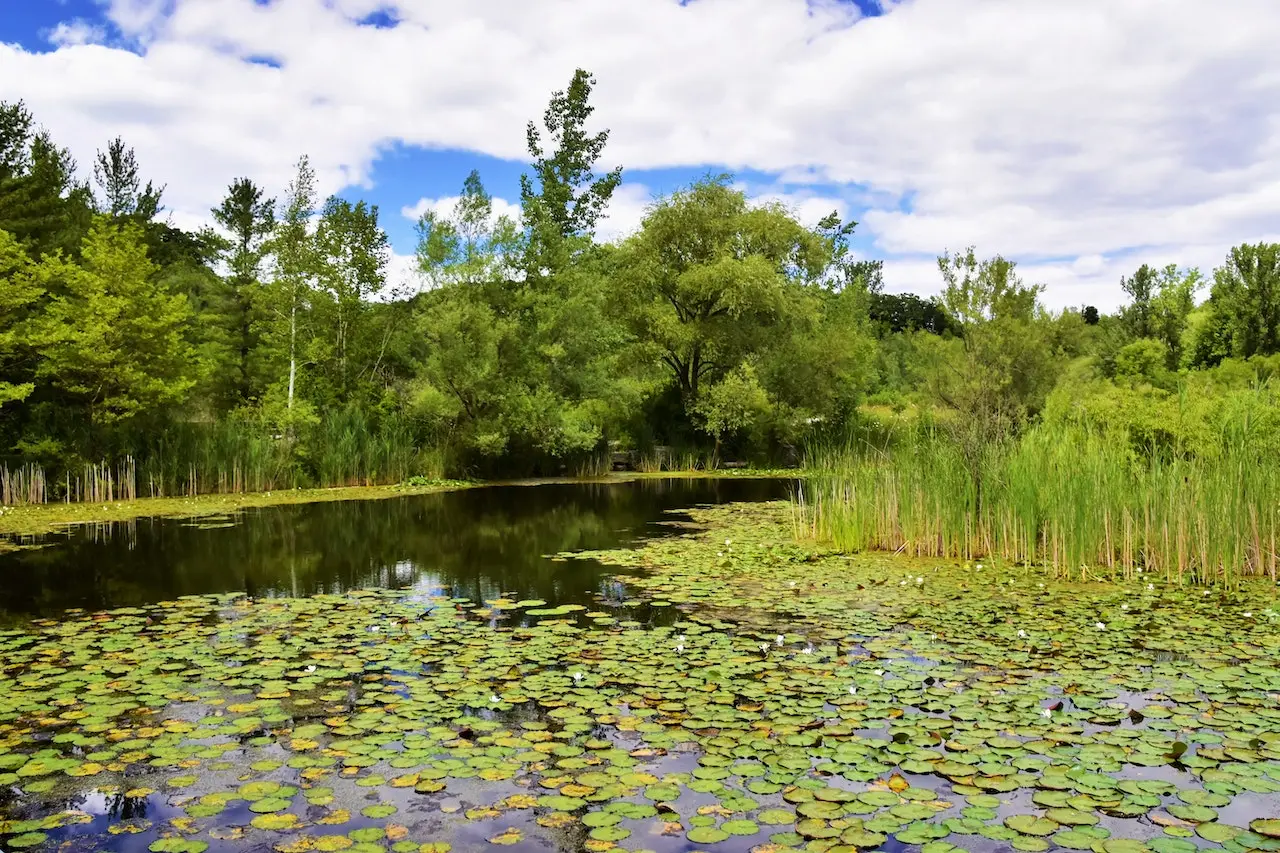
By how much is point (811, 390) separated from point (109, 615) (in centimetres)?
2436

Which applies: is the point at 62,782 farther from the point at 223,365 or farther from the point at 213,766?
the point at 223,365

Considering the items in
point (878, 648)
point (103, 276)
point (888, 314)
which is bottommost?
point (878, 648)

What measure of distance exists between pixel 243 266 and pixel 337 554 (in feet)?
58.0

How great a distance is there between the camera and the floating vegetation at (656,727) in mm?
3979

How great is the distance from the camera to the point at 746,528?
14.4m

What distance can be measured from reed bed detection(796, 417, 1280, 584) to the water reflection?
4014mm

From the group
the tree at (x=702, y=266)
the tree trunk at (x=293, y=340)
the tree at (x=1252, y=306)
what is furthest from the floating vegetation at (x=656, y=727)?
the tree at (x=1252, y=306)

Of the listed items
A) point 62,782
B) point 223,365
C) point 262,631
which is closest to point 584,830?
point 62,782

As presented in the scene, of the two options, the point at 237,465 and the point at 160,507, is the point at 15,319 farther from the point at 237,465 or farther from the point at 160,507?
the point at 160,507

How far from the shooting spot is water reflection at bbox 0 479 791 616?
9.64 m

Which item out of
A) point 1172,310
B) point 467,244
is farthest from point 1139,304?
point 467,244

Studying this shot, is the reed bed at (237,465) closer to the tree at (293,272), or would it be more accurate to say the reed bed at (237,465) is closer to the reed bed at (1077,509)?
the tree at (293,272)

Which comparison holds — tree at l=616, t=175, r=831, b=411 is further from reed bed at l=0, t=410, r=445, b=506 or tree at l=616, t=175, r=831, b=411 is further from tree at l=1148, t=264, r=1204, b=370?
tree at l=1148, t=264, r=1204, b=370

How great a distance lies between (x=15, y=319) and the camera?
18625 mm
